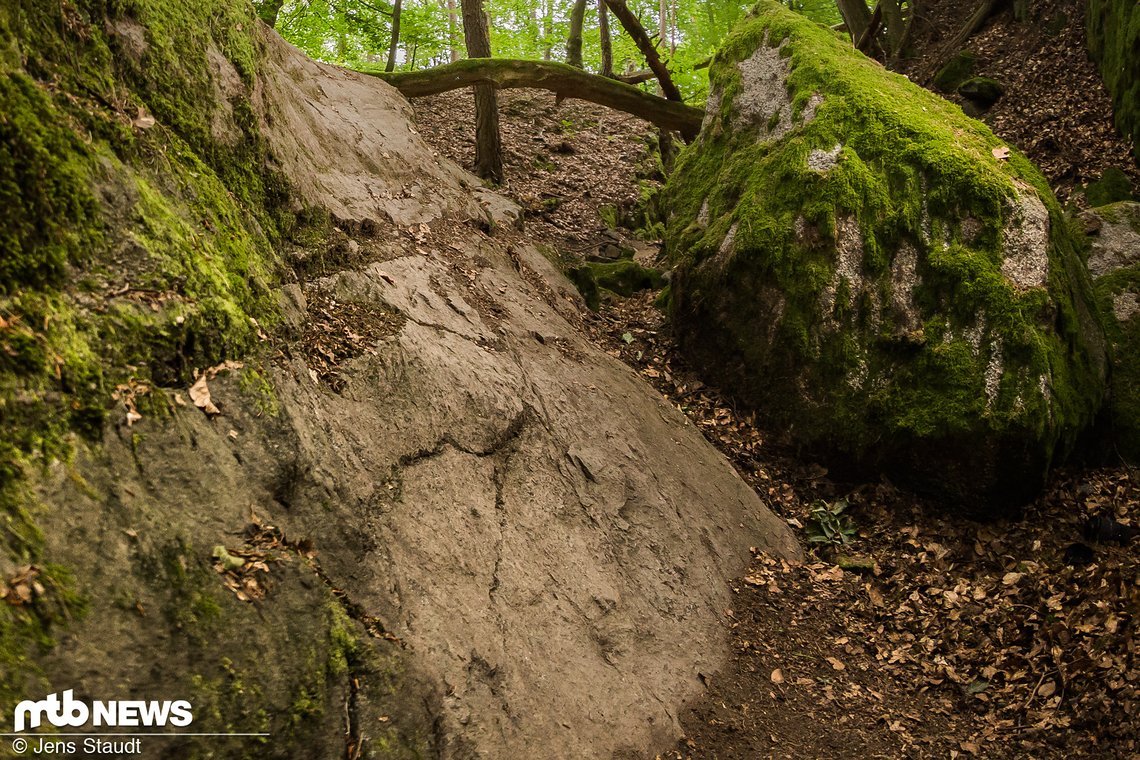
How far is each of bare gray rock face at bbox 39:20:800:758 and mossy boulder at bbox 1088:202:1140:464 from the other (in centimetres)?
319

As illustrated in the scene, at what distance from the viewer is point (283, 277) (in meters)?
4.59

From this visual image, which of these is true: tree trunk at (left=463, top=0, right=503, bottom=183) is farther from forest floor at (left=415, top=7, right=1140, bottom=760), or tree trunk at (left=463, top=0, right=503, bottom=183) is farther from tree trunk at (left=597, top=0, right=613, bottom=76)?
tree trunk at (left=597, top=0, right=613, bottom=76)

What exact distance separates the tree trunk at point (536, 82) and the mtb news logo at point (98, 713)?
884cm

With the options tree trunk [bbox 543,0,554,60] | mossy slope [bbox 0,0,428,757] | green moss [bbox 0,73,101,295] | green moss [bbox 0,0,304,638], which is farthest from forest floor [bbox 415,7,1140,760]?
tree trunk [bbox 543,0,554,60]

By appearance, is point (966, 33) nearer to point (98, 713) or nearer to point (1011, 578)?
point (1011, 578)

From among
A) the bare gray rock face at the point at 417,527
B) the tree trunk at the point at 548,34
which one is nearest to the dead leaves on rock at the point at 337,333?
the bare gray rock face at the point at 417,527

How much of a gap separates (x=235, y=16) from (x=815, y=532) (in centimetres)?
615

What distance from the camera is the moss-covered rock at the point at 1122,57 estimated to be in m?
9.31

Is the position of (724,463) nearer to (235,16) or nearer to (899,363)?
(899,363)

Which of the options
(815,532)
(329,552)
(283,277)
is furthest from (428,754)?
(815,532)

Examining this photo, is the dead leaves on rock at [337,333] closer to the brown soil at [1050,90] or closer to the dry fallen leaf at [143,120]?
the dry fallen leaf at [143,120]

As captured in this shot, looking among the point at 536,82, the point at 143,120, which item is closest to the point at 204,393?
the point at 143,120

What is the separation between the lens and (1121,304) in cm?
744

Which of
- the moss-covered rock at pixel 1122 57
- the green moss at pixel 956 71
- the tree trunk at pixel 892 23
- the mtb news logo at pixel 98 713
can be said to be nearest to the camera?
the mtb news logo at pixel 98 713
